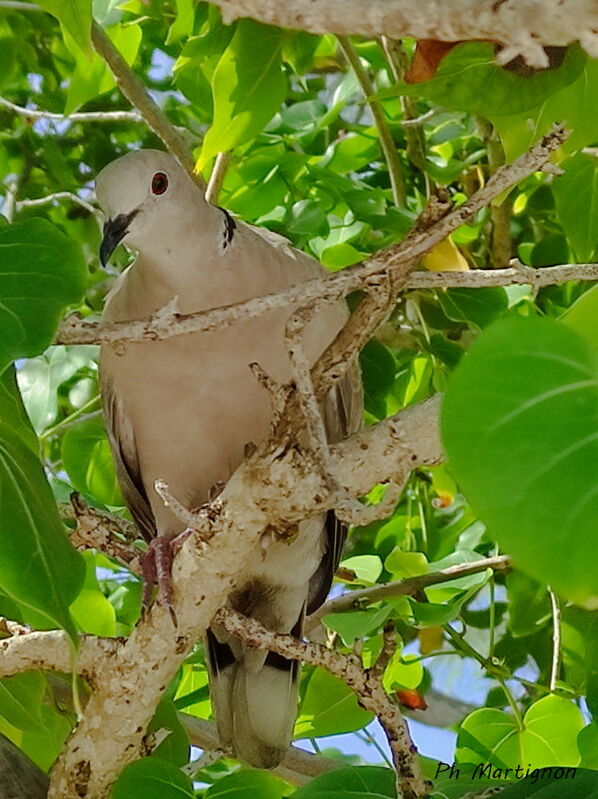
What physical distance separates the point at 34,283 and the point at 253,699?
2.13ft

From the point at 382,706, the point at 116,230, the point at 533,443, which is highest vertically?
the point at 533,443

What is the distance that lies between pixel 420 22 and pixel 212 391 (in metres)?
0.62

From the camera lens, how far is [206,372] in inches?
44.1

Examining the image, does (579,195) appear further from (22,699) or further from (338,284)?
(22,699)

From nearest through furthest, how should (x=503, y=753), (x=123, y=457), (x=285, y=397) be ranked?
(x=285, y=397), (x=503, y=753), (x=123, y=457)

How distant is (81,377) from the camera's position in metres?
1.57

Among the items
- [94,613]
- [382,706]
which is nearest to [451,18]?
[382,706]

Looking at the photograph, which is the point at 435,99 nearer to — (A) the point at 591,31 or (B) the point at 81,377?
(A) the point at 591,31

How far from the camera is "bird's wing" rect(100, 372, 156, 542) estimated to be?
1258 mm

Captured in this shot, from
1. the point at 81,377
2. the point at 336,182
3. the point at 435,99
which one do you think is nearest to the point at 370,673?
the point at 435,99

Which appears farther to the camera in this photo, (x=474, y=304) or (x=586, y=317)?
(x=474, y=304)

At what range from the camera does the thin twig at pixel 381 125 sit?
3.98 feet

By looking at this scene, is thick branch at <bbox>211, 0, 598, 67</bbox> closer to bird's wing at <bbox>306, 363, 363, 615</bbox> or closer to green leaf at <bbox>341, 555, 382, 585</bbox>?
bird's wing at <bbox>306, 363, 363, 615</bbox>

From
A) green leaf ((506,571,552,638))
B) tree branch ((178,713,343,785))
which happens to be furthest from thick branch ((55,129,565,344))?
green leaf ((506,571,552,638))
